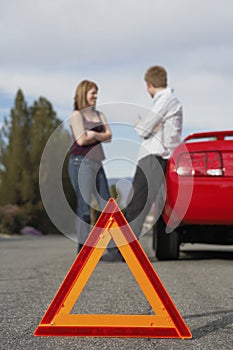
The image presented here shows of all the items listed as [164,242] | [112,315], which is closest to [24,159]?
[164,242]

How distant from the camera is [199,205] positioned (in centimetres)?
573

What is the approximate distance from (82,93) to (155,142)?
0.90 metres

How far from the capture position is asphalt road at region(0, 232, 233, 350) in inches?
120

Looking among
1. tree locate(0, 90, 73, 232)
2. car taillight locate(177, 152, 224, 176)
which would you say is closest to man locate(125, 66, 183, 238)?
car taillight locate(177, 152, 224, 176)

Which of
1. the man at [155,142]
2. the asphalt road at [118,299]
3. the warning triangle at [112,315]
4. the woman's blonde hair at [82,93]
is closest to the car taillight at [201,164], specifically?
the man at [155,142]

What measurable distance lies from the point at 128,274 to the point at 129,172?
4.64 feet

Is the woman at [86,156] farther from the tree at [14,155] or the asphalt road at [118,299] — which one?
the tree at [14,155]

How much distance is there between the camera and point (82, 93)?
6027 millimetres

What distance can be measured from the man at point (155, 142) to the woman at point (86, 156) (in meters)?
0.40

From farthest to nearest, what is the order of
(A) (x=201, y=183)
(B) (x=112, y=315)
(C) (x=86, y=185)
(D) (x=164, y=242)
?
(D) (x=164, y=242), (C) (x=86, y=185), (A) (x=201, y=183), (B) (x=112, y=315)

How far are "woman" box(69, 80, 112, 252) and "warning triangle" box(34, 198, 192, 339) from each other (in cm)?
236

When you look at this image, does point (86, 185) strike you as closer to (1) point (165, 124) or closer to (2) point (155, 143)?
(2) point (155, 143)

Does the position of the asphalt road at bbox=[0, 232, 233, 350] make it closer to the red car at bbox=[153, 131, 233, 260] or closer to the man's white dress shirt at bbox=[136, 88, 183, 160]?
the red car at bbox=[153, 131, 233, 260]

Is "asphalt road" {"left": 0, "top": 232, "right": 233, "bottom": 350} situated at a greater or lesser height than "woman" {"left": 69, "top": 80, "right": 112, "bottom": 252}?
lesser
